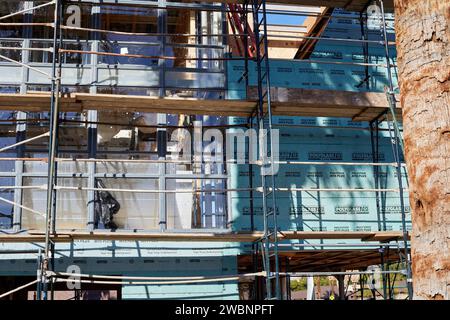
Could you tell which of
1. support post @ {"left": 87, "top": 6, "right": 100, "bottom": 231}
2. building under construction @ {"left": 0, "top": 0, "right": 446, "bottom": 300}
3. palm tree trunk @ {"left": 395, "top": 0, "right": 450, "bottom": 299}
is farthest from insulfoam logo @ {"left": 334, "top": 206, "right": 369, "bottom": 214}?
palm tree trunk @ {"left": 395, "top": 0, "right": 450, "bottom": 299}

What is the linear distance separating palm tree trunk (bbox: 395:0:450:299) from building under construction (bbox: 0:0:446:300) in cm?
567

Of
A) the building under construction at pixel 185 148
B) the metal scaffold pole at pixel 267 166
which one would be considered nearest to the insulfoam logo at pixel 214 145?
the building under construction at pixel 185 148

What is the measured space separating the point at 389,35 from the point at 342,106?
2.99m

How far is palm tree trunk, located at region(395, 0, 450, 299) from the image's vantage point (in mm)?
2967

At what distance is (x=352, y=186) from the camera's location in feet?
36.1

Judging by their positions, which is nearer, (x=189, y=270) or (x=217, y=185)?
(x=189, y=270)

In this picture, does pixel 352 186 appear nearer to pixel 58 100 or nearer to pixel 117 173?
pixel 117 173

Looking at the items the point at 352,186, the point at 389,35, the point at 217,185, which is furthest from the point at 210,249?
the point at 389,35

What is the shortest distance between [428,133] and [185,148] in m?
7.68

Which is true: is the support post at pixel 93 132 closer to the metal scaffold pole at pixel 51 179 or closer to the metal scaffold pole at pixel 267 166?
the metal scaffold pole at pixel 51 179

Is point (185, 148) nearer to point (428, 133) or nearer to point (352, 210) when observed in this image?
point (352, 210)
